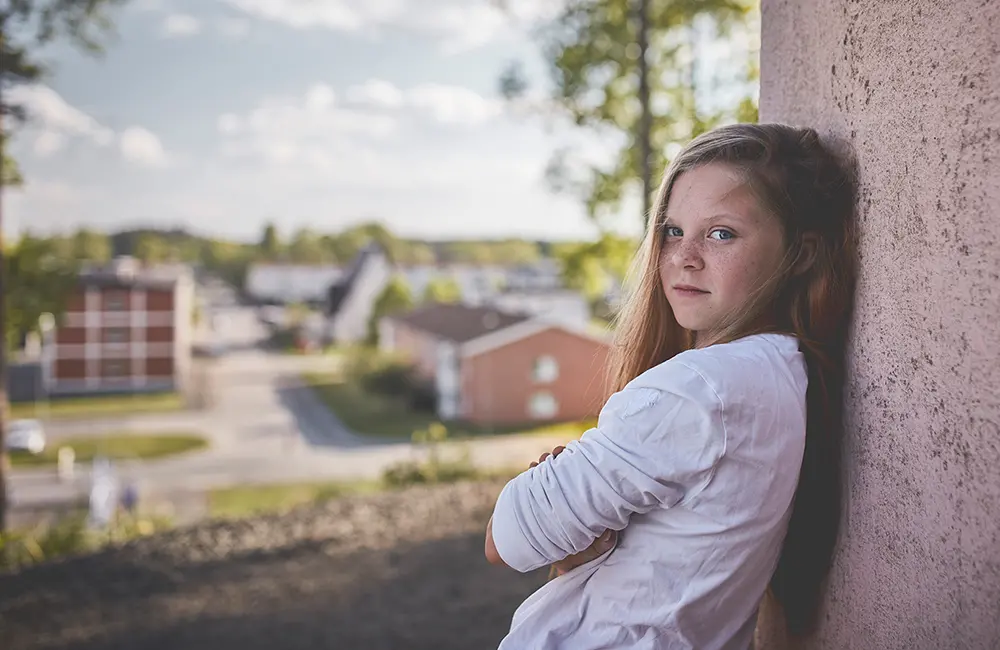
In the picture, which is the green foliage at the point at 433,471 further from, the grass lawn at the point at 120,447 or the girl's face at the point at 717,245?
the grass lawn at the point at 120,447

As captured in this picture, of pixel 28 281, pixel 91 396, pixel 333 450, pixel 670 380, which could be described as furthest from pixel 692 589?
pixel 91 396

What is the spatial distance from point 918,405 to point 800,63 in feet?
1.96

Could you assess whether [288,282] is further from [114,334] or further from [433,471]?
[433,471]

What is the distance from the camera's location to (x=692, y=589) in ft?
2.89

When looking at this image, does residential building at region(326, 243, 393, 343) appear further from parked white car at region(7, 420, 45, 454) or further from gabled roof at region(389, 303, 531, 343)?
parked white car at region(7, 420, 45, 454)

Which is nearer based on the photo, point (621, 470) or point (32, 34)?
point (621, 470)

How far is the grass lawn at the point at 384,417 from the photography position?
22.7m

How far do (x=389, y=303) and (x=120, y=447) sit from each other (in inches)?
525

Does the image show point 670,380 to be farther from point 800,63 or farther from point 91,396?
point 91,396

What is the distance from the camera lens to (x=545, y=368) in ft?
73.5

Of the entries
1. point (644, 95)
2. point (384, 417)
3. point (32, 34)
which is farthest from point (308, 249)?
point (644, 95)

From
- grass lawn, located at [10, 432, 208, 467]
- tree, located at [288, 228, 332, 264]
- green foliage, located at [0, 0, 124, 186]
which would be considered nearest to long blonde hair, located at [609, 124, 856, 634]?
green foliage, located at [0, 0, 124, 186]

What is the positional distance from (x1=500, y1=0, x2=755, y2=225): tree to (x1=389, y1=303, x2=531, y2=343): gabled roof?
49.5 ft

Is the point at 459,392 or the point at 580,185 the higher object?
the point at 580,185
